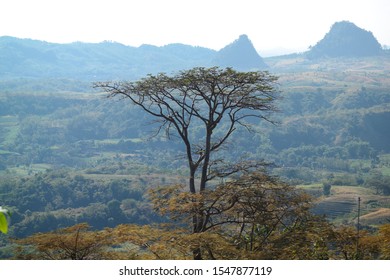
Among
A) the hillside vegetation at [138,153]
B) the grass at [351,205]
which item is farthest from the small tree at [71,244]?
the grass at [351,205]

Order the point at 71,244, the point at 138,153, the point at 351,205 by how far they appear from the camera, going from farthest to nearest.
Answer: the point at 138,153 → the point at 351,205 → the point at 71,244

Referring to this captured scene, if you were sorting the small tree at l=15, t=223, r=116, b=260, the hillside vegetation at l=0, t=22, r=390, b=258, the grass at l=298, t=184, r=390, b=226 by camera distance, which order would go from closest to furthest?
1. the small tree at l=15, t=223, r=116, b=260
2. the grass at l=298, t=184, r=390, b=226
3. the hillside vegetation at l=0, t=22, r=390, b=258

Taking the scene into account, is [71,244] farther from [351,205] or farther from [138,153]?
[138,153]

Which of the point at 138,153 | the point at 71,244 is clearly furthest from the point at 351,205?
the point at 138,153

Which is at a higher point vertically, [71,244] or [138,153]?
[71,244]

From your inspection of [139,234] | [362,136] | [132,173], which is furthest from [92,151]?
[139,234]

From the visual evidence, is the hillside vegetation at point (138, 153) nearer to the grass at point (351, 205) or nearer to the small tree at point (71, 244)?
the grass at point (351, 205)

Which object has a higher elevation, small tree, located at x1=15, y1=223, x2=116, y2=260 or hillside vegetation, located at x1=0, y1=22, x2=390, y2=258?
small tree, located at x1=15, y1=223, x2=116, y2=260

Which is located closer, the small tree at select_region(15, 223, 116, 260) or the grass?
the small tree at select_region(15, 223, 116, 260)

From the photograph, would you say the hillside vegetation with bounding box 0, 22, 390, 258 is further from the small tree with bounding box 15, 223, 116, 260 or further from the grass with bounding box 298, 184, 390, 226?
the small tree with bounding box 15, 223, 116, 260

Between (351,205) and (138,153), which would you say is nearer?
(351,205)

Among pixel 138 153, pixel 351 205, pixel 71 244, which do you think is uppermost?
pixel 71 244

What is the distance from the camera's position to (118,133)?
140 metres

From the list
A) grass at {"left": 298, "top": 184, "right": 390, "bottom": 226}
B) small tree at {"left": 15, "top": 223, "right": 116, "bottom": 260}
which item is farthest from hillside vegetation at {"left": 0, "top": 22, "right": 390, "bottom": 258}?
small tree at {"left": 15, "top": 223, "right": 116, "bottom": 260}
